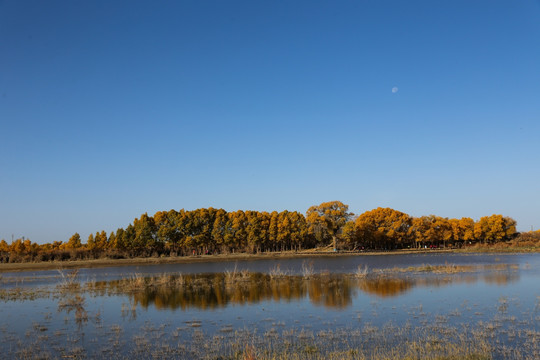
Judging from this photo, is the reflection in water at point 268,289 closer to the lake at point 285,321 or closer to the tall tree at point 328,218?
the lake at point 285,321

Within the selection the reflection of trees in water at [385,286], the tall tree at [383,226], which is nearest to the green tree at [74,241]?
the tall tree at [383,226]

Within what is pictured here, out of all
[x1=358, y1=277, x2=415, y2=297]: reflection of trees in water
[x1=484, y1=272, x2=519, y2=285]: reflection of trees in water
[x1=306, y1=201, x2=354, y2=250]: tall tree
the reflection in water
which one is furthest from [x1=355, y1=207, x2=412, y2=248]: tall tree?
Answer: [x1=358, y1=277, x2=415, y2=297]: reflection of trees in water

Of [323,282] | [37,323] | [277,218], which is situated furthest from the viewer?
[277,218]

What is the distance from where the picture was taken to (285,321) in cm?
1814

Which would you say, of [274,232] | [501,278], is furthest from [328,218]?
[501,278]

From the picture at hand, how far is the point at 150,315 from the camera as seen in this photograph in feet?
67.6

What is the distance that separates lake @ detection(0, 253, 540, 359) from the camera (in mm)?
13375

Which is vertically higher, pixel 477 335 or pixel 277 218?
pixel 277 218

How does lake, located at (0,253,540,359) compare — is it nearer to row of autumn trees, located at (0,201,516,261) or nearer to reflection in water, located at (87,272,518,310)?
reflection in water, located at (87,272,518,310)

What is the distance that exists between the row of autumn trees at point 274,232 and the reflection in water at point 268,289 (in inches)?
2172

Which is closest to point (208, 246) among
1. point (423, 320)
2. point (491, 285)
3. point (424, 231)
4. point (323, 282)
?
point (424, 231)

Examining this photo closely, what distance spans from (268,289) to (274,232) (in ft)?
253

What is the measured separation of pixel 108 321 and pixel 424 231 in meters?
109

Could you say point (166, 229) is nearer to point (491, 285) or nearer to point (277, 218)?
point (277, 218)
